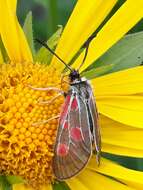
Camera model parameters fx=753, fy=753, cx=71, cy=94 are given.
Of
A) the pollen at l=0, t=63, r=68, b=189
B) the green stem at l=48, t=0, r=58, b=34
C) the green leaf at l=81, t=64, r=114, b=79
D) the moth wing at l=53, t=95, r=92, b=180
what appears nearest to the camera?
the moth wing at l=53, t=95, r=92, b=180

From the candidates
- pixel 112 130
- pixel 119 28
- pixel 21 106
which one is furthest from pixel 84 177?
pixel 119 28

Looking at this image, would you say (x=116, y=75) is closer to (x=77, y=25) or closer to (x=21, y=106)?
(x=77, y=25)

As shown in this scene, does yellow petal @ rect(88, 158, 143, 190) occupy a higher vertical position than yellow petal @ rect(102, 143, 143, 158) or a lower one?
lower

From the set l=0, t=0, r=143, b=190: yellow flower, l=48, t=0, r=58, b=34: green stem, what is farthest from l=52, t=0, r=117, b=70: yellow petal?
l=48, t=0, r=58, b=34: green stem

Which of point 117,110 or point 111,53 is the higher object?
point 111,53

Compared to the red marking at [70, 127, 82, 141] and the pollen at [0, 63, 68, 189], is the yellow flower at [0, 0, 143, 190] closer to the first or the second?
the pollen at [0, 63, 68, 189]
